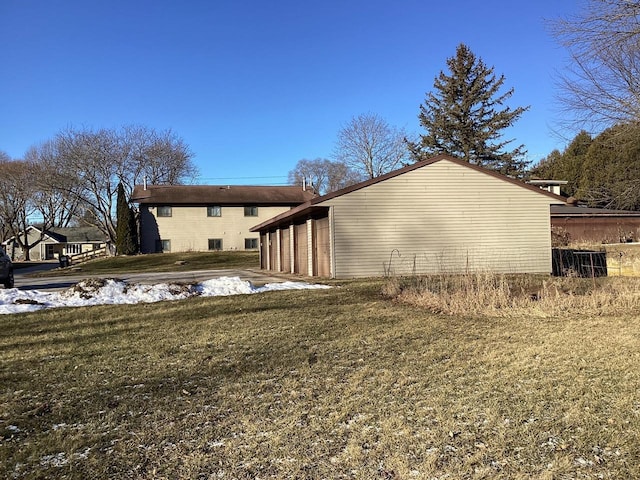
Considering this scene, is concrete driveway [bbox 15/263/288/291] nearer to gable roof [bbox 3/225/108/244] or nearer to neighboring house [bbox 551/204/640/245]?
neighboring house [bbox 551/204/640/245]

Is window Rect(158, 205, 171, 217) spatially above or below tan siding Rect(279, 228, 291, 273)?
above

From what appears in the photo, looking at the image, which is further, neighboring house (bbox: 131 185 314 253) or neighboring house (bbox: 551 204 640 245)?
neighboring house (bbox: 131 185 314 253)

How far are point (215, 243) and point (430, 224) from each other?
83.9 ft

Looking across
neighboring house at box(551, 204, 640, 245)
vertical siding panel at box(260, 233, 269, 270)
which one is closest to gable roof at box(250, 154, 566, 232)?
vertical siding panel at box(260, 233, 269, 270)

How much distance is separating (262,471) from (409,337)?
409 centimetres

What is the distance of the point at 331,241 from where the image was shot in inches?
653

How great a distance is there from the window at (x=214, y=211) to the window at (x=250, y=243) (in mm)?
3088

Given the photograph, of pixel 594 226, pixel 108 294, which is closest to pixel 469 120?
pixel 594 226

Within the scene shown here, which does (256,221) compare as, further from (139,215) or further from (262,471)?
(262,471)

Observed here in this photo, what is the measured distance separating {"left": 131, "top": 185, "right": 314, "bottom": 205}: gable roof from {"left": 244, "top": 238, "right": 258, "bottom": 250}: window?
306 centimetres

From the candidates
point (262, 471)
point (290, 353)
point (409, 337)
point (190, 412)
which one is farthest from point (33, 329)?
point (262, 471)

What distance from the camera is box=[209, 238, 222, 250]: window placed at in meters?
39.8

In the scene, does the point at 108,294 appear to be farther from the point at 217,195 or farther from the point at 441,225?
the point at 217,195

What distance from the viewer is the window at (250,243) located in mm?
40719
